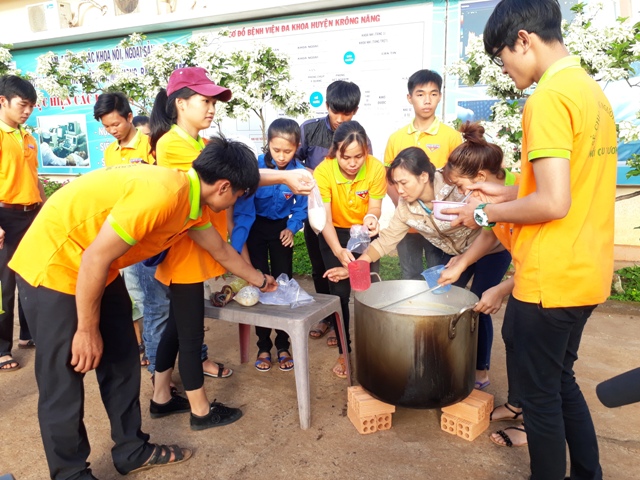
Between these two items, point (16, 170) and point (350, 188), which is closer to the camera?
point (350, 188)

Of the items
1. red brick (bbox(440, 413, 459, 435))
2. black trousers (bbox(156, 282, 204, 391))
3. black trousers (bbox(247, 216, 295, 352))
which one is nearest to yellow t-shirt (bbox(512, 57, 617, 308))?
red brick (bbox(440, 413, 459, 435))

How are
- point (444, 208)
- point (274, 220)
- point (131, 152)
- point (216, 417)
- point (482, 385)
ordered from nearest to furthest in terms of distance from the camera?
point (444, 208) → point (216, 417) → point (482, 385) → point (274, 220) → point (131, 152)

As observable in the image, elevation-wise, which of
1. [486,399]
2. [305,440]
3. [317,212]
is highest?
[317,212]

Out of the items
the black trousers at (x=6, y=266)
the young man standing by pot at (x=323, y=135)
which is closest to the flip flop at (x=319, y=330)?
the young man standing by pot at (x=323, y=135)

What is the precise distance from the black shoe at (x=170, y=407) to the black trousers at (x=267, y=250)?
0.75 m

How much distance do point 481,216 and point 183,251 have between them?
4.85 ft

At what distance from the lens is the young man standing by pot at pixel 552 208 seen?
1.60 metres

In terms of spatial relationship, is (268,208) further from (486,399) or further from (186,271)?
(486,399)

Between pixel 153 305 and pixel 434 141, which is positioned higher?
pixel 434 141

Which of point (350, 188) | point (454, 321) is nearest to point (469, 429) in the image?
point (454, 321)

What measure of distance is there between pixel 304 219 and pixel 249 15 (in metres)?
4.68

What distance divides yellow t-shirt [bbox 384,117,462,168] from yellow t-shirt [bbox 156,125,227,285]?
5.52 ft

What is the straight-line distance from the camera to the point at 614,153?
1.76 metres

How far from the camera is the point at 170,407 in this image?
2.96 meters
